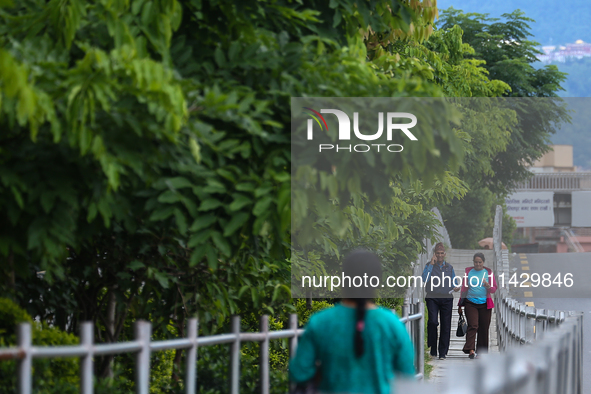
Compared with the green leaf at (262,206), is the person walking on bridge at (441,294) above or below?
below

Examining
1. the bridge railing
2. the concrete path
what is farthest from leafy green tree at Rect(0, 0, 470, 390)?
the concrete path

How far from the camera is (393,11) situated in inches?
222

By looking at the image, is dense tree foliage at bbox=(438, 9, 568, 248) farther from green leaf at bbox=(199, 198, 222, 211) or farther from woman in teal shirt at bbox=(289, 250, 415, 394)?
woman in teal shirt at bbox=(289, 250, 415, 394)

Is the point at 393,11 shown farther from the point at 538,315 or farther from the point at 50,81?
the point at 538,315

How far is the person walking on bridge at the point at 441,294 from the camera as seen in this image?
37.9ft

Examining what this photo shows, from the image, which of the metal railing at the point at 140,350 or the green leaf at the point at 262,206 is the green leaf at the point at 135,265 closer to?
the metal railing at the point at 140,350

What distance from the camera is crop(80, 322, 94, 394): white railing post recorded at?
12.3ft

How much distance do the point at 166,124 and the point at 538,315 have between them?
6.52 meters

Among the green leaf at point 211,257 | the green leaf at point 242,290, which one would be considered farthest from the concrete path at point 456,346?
the green leaf at point 211,257

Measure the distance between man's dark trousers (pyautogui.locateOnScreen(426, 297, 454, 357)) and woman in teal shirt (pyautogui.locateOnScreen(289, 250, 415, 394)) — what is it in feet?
26.6

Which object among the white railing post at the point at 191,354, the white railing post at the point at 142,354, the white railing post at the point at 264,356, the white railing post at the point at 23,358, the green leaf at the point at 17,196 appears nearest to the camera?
the white railing post at the point at 23,358

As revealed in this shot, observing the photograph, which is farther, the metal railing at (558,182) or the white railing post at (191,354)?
the metal railing at (558,182)
